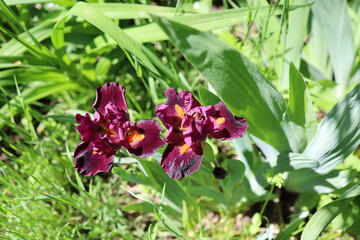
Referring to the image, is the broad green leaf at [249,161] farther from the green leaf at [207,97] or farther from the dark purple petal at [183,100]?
the dark purple petal at [183,100]

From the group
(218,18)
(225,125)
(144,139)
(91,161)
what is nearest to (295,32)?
(218,18)

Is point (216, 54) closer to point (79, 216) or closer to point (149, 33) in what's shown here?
point (149, 33)

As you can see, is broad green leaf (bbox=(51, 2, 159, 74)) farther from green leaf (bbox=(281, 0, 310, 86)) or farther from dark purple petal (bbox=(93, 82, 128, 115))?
green leaf (bbox=(281, 0, 310, 86))

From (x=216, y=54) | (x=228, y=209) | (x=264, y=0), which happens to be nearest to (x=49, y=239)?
(x=228, y=209)

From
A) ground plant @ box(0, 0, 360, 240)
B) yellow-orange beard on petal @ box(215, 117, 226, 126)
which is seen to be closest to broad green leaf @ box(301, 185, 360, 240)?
ground plant @ box(0, 0, 360, 240)

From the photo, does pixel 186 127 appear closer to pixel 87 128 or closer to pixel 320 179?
pixel 87 128

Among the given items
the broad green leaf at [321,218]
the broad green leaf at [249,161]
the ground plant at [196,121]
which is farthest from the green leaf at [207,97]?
the broad green leaf at [321,218]

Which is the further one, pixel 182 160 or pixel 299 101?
pixel 299 101
